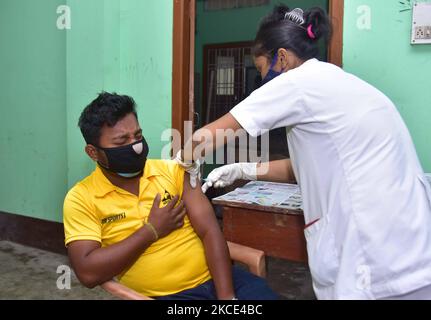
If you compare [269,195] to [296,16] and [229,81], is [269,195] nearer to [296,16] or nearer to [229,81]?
[296,16]

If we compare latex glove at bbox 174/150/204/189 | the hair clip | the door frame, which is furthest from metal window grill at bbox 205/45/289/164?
the hair clip

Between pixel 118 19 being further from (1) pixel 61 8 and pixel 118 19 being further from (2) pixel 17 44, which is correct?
(2) pixel 17 44

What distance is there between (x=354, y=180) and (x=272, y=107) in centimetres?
31

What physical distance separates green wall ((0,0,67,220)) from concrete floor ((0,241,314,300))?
1.02ft

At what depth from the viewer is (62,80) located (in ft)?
9.48

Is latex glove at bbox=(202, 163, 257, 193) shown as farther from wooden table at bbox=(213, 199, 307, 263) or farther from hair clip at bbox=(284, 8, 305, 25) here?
hair clip at bbox=(284, 8, 305, 25)

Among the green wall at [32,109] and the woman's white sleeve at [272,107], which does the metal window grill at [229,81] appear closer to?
the green wall at [32,109]

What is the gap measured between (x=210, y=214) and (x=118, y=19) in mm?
1724

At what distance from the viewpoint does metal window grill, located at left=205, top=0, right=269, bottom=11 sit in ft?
18.6

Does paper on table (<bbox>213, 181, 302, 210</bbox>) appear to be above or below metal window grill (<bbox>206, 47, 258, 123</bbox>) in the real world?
below

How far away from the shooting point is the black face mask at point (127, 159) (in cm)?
134

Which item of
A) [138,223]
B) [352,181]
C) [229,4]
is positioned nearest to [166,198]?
[138,223]
